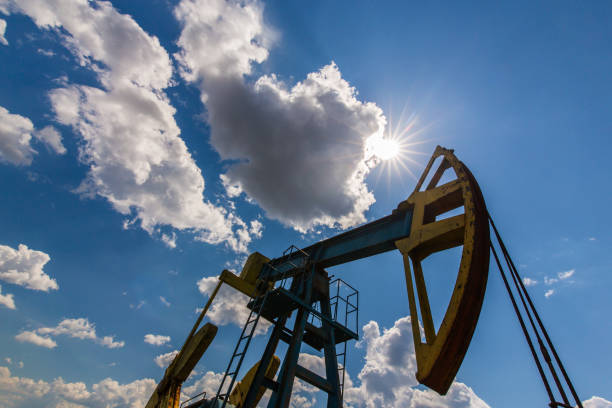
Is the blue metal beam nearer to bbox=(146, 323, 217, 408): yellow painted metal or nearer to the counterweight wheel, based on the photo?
the counterweight wheel

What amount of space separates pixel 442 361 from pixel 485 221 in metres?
1.96

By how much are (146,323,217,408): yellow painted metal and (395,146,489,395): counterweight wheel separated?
594 cm

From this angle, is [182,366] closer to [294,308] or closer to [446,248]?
[294,308]

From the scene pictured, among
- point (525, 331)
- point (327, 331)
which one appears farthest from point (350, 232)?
point (525, 331)

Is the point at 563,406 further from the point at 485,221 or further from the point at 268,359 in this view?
the point at 268,359

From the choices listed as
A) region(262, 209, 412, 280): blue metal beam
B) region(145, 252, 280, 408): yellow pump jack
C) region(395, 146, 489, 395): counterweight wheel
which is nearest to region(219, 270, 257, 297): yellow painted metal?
region(145, 252, 280, 408): yellow pump jack

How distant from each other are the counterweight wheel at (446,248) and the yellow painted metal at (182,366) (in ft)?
19.5

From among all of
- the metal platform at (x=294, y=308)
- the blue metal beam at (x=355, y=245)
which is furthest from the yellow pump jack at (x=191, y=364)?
the blue metal beam at (x=355, y=245)

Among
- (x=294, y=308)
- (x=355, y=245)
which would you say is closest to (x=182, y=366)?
(x=294, y=308)

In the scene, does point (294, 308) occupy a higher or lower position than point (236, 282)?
lower

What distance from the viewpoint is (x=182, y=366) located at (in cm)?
823

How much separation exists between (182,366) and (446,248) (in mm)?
7425

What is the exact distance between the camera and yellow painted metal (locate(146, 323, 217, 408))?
26.8 feet

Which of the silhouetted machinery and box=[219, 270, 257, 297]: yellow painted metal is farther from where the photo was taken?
box=[219, 270, 257, 297]: yellow painted metal
